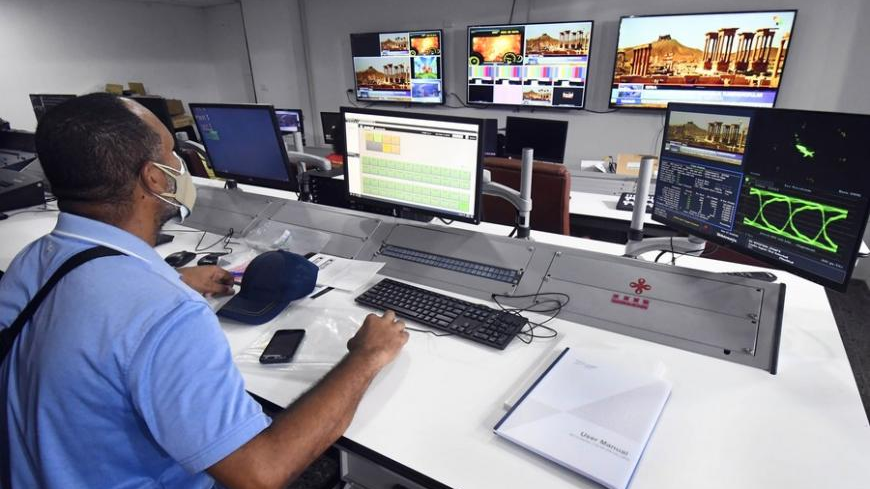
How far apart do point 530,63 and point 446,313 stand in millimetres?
3596

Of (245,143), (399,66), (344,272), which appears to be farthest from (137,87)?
(344,272)

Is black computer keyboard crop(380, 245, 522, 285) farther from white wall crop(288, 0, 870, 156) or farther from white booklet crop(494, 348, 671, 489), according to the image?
white wall crop(288, 0, 870, 156)

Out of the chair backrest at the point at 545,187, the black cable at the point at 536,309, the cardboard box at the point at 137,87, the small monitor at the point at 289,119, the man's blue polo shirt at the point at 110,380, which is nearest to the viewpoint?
the man's blue polo shirt at the point at 110,380

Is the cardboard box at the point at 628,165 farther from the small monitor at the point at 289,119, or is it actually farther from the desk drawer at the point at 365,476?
the small monitor at the point at 289,119

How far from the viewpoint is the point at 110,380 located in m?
0.64

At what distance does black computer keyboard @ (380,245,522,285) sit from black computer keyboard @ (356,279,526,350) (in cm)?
15

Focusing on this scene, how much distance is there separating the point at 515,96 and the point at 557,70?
1.49 ft

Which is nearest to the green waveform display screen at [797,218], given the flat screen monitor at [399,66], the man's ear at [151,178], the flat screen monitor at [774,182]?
the flat screen monitor at [774,182]

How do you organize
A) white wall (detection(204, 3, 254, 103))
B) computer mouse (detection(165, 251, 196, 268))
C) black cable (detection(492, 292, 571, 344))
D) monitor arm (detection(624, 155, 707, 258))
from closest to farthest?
black cable (detection(492, 292, 571, 344)), monitor arm (detection(624, 155, 707, 258)), computer mouse (detection(165, 251, 196, 268)), white wall (detection(204, 3, 254, 103))

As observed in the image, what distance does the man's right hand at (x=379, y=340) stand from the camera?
0.96 meters

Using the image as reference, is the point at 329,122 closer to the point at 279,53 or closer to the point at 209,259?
the point at 279,53

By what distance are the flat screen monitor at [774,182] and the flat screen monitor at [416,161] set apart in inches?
21.0

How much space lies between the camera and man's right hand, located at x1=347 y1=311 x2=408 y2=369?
96 centimetres

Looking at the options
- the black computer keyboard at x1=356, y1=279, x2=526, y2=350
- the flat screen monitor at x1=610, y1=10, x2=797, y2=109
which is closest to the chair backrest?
the black computer keyboard at x1=356, y1=279, x2=526, y2=350
